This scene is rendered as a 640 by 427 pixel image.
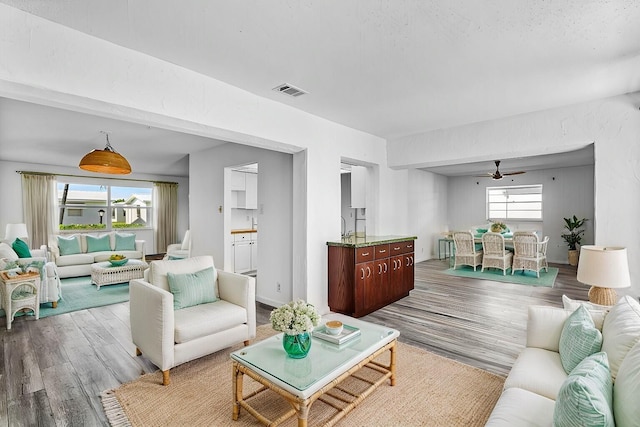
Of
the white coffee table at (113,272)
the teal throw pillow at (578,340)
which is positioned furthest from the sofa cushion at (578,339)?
the white coffee table at (113,272)

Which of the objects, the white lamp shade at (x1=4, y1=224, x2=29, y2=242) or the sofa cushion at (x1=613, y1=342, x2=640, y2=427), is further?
the white lamp shade at (x1=4, y1=224, x2=29, y2=242)

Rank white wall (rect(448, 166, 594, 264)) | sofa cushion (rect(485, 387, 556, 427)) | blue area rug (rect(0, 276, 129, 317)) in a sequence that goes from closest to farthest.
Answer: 1. sofa cushion (rect(485, 387, 556, 427))
2. blue area rug (rect(0, 276, 129, 317))
3. white wall (rect(448, 166, 594, 264))

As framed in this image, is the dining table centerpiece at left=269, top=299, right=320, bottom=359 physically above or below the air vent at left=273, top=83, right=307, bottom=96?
below

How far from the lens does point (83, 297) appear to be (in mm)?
4871

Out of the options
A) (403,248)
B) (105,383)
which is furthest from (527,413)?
(403,248)

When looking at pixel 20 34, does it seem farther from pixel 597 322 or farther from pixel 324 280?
pixel 597 322

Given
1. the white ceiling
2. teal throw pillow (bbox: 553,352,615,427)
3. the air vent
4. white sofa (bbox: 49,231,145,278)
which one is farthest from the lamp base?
white sofa (bbox: 49,231,145,278)

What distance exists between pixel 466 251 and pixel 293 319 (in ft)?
20.4

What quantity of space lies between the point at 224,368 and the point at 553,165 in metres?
8.51

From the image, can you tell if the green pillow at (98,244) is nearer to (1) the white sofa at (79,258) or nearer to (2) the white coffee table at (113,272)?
(1) the white sofa at (79,258)

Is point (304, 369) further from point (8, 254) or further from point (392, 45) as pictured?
point (8, 254)

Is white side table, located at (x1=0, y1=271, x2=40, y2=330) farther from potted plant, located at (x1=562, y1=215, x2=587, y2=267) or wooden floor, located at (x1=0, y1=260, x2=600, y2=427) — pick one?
potted plant, located at (x1=562, y1=215, x2=587, y2=267)

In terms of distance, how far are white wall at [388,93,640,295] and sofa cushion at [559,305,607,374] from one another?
6.64 feet

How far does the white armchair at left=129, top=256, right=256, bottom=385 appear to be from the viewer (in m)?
2.42
